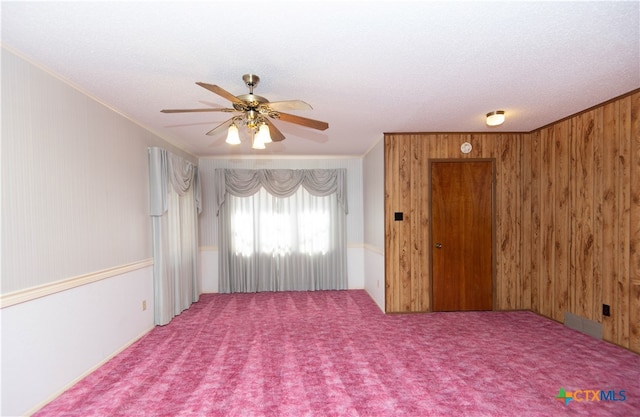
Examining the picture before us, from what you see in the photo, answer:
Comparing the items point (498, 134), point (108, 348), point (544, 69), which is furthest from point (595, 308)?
point (108, 348)

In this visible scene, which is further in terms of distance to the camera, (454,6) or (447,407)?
(447,407)

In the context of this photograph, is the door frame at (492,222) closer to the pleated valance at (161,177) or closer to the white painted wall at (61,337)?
the pleated valance at (161,177)

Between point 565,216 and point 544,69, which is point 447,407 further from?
point 565,216

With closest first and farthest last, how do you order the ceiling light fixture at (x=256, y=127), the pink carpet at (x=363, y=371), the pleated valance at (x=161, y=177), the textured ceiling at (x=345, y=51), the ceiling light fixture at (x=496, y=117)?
1. the textured ceiling at (x=345, y=51)
2. the pink carpet at (x=363, y=371)
3. the ceiling light fixture at (x=256, y=127)
4. the ceiling light fixture at (x=496, y=117)
5. the pleated valance at (x=161, y=177)

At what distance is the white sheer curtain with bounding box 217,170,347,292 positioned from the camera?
5.40 meters

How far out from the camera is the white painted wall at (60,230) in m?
1.94

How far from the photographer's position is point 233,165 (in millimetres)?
5523

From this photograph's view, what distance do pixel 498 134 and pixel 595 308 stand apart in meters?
2.34

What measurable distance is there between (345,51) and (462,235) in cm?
313

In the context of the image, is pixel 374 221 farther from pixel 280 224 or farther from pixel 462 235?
pixel 280 224

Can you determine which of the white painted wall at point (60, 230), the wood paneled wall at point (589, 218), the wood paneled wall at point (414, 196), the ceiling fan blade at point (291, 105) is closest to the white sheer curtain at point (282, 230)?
the wood paneled wall at point (414, 196)

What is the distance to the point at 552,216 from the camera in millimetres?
3822

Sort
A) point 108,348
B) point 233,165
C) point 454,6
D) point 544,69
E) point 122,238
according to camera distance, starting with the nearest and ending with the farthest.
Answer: point 454,6, point 544,69, point 108,348, point 122,238, point 233,165

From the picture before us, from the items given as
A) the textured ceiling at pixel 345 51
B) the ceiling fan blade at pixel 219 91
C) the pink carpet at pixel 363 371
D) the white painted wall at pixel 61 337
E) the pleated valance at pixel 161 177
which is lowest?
the pink carpet at pixel 363 371
